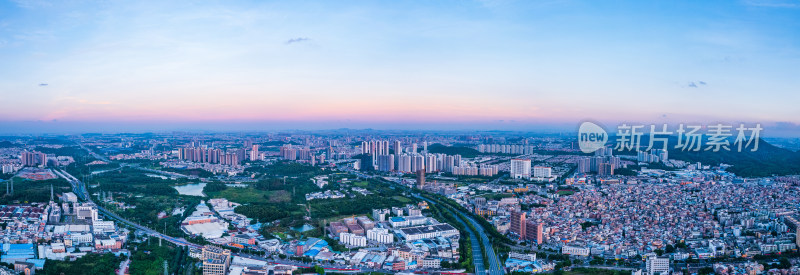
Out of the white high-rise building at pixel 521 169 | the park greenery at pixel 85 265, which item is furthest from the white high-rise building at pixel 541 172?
the park greenery at pixel 85 265

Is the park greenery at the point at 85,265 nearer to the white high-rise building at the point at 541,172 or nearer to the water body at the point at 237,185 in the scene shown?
the water body at the point at 237,185

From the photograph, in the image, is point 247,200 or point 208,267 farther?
point 247,200

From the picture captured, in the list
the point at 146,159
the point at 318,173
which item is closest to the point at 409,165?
the point at 318,173

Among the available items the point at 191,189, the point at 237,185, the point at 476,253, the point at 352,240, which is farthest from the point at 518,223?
the point at 191,189

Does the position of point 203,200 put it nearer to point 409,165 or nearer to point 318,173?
point 318,173

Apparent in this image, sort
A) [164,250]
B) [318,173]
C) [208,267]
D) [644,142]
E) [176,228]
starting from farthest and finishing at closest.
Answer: [644,142] < [318,173] < [176,228] < [164,250] < [208,267]

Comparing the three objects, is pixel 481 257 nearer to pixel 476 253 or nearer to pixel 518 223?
pixel 476 253
